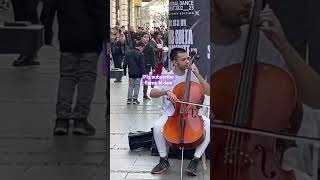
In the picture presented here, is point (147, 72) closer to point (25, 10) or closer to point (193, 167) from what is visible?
point (193, 167)

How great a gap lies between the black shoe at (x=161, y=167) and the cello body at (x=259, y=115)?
210 cm

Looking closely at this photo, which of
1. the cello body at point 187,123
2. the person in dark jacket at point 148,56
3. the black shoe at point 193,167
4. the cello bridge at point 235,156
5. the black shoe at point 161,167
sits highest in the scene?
the person in dark jacket at point 148,56

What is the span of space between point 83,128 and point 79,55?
1.00ft

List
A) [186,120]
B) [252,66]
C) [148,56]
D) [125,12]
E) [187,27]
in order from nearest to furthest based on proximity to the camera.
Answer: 1. [252,66]
2. [125,12]
3. [186,120]
4. [148,56]
5. [187,27]

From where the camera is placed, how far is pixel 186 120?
469cm

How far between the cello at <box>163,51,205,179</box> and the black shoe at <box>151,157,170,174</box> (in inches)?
7.0

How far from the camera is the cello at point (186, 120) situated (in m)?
4.47

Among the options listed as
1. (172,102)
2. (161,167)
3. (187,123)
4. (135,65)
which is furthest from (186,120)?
(135,65)

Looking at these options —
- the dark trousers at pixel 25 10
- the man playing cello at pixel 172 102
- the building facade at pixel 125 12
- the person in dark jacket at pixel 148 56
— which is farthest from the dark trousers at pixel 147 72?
the dark trousers at pixel 25 10

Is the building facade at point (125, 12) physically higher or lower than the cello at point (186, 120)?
higher

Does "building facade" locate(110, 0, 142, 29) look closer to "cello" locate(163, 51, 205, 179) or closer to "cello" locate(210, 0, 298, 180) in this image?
"cello" locate(210, 0, 298, 180)

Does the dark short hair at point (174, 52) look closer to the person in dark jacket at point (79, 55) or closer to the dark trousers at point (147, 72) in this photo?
the dark trousers at point (147, 72)

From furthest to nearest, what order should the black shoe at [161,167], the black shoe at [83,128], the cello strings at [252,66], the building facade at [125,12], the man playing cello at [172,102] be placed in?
the man playing cello at [172,102]
the black shoe at [161,167]
the building facade at [125,12]
the black shoe at [83,128]
the cello strings at [252,66]

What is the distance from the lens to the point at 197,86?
14.2 feet
